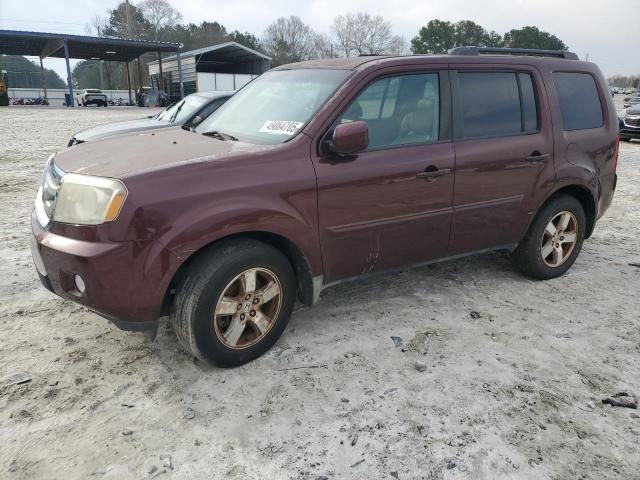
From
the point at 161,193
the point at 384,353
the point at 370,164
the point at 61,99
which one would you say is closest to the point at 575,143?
the point at 370,164

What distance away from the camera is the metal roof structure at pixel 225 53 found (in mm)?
37594

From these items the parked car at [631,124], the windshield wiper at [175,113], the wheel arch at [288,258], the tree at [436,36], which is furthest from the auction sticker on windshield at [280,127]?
the tree at [436,36]

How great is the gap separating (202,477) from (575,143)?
Result: 12.5ft

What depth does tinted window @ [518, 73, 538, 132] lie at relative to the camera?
3955mm

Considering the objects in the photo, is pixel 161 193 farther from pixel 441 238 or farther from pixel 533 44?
pixel 533 44

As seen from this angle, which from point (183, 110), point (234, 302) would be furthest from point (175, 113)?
point (234, 302)

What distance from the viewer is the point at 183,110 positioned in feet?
27.5

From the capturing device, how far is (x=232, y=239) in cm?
284

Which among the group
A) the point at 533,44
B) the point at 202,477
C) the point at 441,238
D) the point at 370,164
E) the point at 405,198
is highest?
the point at 533,44

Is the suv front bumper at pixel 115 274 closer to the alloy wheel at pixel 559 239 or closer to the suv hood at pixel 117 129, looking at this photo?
the alloy wheel at pixel 559 239

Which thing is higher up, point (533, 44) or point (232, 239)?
point (533, 44)

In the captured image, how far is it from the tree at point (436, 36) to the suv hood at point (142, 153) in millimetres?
75699

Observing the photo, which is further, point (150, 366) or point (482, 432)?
point (150, 366)

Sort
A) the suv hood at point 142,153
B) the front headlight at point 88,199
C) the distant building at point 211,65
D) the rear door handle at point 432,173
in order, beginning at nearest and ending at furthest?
the front headlight at point 88,199
the suv hood at point 142,153
the rear door handle at point 432,173
the distant building at point 211,65
